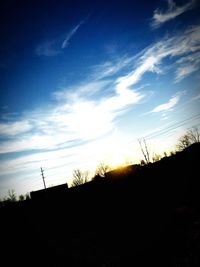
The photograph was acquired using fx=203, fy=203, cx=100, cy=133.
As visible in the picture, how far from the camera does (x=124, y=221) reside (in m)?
14.9

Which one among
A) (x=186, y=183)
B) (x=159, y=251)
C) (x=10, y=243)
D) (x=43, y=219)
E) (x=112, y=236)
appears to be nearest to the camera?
(x=159, y=251)

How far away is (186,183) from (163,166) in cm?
355

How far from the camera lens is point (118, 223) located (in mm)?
14977

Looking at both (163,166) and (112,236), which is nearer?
(112,236)

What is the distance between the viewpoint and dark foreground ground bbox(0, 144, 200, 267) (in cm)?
959

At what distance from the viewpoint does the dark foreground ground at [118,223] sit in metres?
9.59

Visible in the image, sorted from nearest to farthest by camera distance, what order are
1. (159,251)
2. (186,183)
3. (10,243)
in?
(159,251) → (10,243) → (186,183)

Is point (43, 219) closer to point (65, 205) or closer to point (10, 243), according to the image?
point (65, 205)

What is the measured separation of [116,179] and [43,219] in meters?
8.77

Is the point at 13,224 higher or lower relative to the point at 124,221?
higher

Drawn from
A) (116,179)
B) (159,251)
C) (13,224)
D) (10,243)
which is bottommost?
(159,251)

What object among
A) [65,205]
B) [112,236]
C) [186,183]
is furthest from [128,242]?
[65,205]

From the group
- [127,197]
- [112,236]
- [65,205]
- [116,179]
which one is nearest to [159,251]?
[112,236]

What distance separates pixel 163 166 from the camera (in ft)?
72.5
